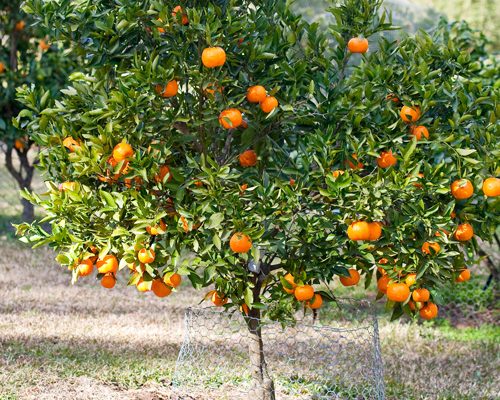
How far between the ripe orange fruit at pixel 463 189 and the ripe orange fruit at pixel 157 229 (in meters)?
1.13

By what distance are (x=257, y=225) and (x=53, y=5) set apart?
3.93ft

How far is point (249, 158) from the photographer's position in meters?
3.21

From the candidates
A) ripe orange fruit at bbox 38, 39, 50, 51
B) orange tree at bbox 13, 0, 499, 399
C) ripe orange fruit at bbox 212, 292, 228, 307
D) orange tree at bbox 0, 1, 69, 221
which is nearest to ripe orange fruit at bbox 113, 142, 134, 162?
orange tree at bbox 13, 0, 499, 399

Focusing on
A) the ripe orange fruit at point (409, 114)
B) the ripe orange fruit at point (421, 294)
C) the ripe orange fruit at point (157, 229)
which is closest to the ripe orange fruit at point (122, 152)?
the ripe orange fruit at point (157, 229)

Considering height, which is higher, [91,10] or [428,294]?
[91,10]

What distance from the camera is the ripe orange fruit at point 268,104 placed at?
2.89 metres

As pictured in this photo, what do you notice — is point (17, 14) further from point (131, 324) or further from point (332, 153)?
point (332, 153)

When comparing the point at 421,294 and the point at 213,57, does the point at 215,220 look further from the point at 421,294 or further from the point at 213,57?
the point at 421,294

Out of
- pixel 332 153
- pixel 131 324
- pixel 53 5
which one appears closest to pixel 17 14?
pixel 131 324

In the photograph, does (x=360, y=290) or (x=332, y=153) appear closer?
(x=332, y=153)

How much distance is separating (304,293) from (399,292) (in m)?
0.36

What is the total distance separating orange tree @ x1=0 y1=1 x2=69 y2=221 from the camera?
8.02m

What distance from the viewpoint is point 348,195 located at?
2773mm

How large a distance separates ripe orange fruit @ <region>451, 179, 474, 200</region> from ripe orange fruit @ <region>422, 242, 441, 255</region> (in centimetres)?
21
